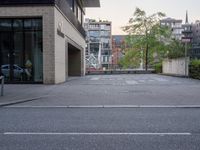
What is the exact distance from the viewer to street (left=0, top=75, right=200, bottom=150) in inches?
268

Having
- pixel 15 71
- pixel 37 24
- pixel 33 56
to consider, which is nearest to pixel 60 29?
pixel 37 24

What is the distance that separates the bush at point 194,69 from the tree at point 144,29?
1204 inches

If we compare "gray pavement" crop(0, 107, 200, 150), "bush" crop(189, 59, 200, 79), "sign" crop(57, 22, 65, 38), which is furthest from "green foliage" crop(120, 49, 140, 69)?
"gray pavement" crop(0, 107, 200, 150)

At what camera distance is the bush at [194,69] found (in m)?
30.0

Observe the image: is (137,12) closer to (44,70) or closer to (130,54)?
(130,54)

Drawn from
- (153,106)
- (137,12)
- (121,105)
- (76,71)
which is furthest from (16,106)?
(137,12)

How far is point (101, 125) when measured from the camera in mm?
8820

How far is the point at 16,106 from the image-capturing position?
1302cm

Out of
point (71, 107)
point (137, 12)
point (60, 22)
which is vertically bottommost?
point (71, 107)

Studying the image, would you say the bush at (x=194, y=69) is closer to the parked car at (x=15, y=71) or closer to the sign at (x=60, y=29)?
the sign at (x=60, y=29)

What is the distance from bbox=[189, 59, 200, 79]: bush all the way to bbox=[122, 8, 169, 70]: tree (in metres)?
30.6

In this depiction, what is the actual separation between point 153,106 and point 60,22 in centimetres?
1431

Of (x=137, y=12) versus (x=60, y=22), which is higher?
(x=137, y=12)

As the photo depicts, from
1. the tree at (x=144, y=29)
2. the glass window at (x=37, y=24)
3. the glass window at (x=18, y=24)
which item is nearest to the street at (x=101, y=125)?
the glass window at (x=37, y=24)
